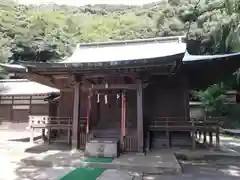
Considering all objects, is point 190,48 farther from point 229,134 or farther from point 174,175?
point 174,175

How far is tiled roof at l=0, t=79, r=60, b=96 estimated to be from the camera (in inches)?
675

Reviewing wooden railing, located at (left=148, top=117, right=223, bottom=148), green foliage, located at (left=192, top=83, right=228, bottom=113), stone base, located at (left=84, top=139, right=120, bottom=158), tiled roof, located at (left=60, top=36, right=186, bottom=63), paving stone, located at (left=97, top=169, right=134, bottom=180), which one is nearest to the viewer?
paving stone, located at (left=97, top=169, right=134, bottom=180)

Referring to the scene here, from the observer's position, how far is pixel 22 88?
1848cm

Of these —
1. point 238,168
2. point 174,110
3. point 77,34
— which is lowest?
point 238,168

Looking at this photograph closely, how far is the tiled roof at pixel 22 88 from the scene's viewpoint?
17.1 m

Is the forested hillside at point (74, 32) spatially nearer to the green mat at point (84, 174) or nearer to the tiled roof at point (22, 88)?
the tiled roof at point (22, 88)

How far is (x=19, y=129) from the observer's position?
17453 mm

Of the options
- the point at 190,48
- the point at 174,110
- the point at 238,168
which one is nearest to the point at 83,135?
the point at 174,110

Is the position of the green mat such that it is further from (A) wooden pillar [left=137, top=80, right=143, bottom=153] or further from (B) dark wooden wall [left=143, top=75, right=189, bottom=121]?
(B) dark wooden wall [left=143, top=75, right=189, bottom=121]

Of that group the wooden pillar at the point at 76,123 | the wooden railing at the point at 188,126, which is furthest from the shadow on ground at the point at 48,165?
the wooden railing at the point at 188,126

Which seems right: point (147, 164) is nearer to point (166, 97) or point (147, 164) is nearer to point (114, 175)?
point (114, 175)

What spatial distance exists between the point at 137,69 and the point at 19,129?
13658mm

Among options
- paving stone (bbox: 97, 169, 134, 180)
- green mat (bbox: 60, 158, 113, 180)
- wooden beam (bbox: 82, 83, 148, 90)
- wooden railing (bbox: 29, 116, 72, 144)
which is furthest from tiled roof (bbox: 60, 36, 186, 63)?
paving stone (bbox: 97, 169, 134, 180)

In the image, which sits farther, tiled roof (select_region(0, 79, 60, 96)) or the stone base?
tiled roof (select_region(0, 79, 60, 96))
